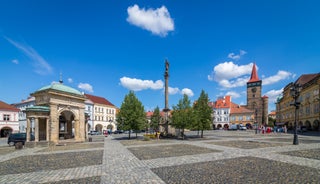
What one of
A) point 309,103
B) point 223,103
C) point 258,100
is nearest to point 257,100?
point 258,100

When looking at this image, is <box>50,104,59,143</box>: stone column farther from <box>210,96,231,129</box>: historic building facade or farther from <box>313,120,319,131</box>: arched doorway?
<box>210,96,231,129</box>: historic building facade

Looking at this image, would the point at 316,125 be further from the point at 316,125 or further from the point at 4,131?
the point at 4,131

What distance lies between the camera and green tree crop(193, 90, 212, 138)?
2814 centimetres

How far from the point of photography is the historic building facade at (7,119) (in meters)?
49.5

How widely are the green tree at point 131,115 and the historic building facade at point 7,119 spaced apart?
1525 inches

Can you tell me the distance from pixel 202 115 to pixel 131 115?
37.0 ft

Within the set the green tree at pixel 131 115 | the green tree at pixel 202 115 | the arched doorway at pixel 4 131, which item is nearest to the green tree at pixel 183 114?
the green tree at pixel 202 115

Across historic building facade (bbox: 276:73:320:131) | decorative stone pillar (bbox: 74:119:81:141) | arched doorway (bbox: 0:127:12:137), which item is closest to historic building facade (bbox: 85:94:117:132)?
arched doorway (bbox: 0:127:12:137)

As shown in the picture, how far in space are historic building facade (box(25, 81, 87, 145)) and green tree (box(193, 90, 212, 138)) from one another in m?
16.8

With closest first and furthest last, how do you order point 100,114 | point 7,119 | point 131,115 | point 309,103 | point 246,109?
point 131,115
point 309,103
point 7,119
point 100,114
point 246,109

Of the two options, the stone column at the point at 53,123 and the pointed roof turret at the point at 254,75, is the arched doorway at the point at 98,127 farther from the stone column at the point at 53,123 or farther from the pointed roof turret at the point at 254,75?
the pointed roof turret at the point at 254,75

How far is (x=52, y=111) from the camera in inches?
907

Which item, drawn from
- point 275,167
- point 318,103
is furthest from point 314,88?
point 275,167

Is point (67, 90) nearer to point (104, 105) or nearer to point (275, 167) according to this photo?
point (275, 167)
